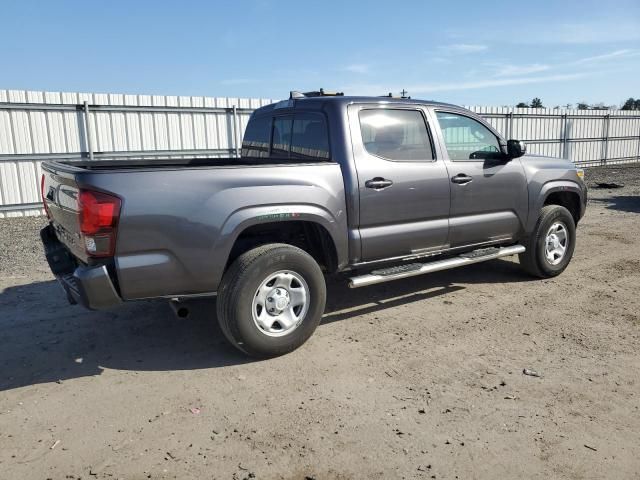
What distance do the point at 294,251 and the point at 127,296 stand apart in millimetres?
1242

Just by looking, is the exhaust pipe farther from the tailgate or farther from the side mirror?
the side mirror

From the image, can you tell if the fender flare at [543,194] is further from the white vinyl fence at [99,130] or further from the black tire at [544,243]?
the white vinyl fence at [99,130]

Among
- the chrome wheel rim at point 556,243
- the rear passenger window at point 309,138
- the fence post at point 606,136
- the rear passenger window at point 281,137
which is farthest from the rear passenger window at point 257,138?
the fence post at point 606,136

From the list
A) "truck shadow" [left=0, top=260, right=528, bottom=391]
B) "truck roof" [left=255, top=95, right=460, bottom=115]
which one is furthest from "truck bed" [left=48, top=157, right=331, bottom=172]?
"truck shadow" [left=0, top=260, right=528, bottom=391]

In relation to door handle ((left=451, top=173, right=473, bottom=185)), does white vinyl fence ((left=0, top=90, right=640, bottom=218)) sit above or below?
above

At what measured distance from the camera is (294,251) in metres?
4.03

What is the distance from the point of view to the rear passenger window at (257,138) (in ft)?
17.7

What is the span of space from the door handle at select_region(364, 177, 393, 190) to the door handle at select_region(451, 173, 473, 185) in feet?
2.76

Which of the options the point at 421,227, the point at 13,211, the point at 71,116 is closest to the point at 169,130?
the point at 71,116

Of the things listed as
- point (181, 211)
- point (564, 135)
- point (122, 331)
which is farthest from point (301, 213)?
point (564, 135)

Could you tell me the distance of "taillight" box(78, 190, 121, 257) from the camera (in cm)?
336

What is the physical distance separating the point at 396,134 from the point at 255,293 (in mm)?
2018

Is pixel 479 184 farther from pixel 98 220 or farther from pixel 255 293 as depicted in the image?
pixel 98 220

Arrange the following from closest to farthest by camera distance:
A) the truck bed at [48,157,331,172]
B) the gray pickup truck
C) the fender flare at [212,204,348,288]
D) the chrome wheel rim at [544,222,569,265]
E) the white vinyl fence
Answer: the gray pickup truck, the fender flare at [212,204,348,288], the truck bed at [48,157,331,172], the chrome wheel rim at [544,222,569,265], the white vinyl fence
